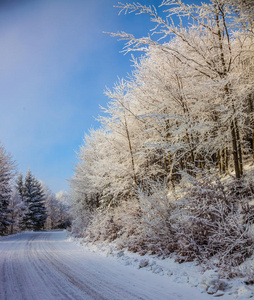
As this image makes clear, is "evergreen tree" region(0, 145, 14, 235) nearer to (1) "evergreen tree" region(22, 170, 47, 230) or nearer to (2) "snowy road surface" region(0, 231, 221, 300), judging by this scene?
(1) "evergreen tree" region(22, 170, 47, 230)

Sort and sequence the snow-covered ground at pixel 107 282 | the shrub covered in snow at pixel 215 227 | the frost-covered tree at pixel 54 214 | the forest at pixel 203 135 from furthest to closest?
the frost-covered tree at pixel 54 214
the forest at pixel 203 135
the shrub covered in snow at pixel 215 227
the snow-covered ground at pixel 107 282

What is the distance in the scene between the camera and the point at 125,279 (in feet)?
15.6

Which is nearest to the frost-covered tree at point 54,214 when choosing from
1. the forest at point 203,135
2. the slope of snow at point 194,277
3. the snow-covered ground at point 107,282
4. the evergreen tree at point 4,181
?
the evergreen tree at point 4,181

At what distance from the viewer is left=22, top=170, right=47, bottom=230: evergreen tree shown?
36094mm

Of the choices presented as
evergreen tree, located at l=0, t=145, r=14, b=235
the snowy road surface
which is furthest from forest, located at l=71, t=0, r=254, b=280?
evergreen tree, located at l=0, t=145, r=14, b=235

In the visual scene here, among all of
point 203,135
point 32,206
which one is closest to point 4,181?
point 32,206

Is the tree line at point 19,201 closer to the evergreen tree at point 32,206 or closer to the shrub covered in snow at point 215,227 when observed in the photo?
the evergreen tree at point 32,206

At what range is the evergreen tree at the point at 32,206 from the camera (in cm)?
3609

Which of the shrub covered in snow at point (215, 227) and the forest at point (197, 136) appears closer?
the shrub covered in snow at point (215, 227)

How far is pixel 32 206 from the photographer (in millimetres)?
37531

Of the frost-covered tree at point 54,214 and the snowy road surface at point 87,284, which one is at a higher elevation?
the snowy road surface at point 87,284

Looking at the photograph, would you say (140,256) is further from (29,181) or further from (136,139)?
(29,181)

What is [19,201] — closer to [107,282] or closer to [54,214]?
[107,282]

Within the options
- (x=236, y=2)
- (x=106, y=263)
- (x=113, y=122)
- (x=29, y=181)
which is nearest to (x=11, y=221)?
(x=29, y=181)
